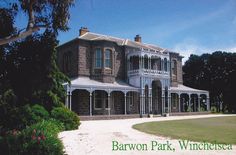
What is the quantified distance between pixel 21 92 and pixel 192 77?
46.3 meters

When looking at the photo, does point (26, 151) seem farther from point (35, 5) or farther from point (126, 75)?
point (126, 75)

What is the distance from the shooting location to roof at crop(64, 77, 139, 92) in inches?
1073

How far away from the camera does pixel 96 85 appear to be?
2827 cm

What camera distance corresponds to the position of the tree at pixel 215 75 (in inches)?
1999

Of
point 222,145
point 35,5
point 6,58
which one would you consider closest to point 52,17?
point 35,5

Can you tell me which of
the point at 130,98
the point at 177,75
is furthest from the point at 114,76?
the point at 177,75

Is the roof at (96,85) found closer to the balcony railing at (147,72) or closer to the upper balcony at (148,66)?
the balcony railing at (147,72)

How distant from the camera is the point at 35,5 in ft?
40.2

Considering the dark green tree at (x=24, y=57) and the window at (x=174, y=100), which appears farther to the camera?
the window at (x=174, y=100)

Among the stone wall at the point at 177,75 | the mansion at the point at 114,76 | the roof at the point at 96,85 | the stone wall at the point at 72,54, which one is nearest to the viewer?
the roof at the point at 96,85

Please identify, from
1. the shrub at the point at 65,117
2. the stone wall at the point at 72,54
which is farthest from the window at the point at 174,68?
the shrub at the point at 65,117

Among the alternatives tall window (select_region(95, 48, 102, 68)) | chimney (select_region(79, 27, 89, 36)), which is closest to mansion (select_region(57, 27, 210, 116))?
tall window (select_region(95, 48, 102, 68))

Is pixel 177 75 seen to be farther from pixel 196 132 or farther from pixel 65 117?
pixel 65 117

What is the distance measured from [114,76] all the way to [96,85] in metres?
4.55
